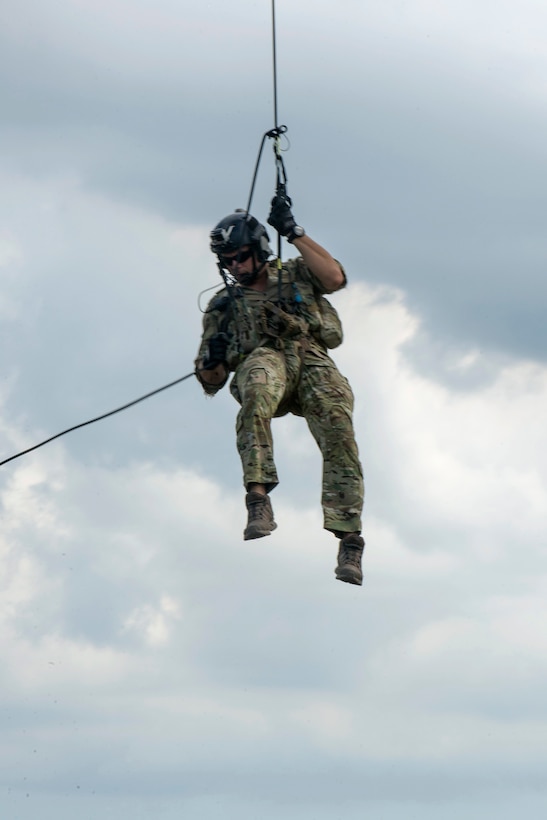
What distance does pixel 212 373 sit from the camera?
37.2 ft

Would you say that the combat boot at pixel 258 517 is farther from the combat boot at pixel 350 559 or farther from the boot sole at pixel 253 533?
the combat boot at pixel 350 559

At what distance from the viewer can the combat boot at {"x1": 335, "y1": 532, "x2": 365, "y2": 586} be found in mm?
10484

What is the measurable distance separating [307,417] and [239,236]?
1935 mm

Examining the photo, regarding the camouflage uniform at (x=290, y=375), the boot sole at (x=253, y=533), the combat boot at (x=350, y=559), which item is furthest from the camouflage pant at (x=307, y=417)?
the boot sole at (x=253, y=533)

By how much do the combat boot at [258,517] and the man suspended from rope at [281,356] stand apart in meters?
0.06

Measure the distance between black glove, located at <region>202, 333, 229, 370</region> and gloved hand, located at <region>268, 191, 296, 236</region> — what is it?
4.22 feet

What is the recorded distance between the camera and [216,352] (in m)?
11.2

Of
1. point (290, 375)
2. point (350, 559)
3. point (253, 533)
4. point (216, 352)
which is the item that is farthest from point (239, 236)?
point (350, 559)

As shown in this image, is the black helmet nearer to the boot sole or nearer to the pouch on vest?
the pouch on vest

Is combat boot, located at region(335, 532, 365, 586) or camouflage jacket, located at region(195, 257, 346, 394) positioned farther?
camouflage jacket, located at region(195, 257, 346, 394)

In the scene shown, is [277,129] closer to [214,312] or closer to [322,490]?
[214,312]

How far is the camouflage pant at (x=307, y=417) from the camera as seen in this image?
10.4 meters

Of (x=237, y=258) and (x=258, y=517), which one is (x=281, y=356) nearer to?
(x=237, y=258)

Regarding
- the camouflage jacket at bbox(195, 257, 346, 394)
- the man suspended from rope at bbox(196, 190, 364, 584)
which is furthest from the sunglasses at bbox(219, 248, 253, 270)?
the camouflage jacket at bbox(195, 257, 346, 394)
